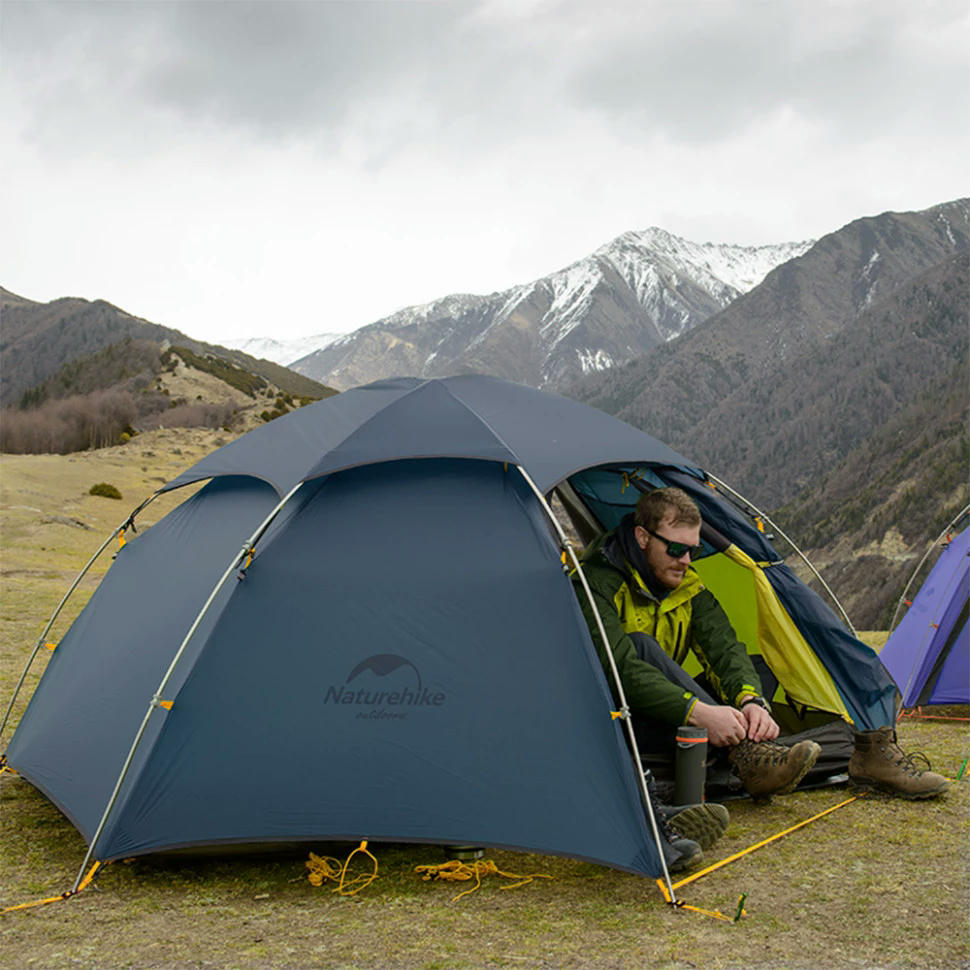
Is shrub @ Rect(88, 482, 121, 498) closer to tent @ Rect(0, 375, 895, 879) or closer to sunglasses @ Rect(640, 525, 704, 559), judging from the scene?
tent @ Rect(0, 375, 895, 879)

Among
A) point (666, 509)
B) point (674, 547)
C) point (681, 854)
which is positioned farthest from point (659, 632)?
point (681, 854)

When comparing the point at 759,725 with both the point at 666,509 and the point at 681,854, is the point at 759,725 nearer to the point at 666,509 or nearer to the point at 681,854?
the point at 681,854

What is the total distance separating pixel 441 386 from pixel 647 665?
2416 mm

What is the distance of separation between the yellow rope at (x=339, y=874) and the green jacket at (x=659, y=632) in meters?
1.79

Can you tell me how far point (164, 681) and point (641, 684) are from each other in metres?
2.80

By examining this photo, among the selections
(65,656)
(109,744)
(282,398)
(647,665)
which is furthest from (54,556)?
(282,398)

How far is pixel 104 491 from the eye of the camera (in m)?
38.4

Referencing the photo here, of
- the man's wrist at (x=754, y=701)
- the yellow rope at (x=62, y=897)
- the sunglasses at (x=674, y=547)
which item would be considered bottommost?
the yellow rope at (x=62, y=897)

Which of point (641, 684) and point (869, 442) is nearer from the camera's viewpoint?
point (641, 684)

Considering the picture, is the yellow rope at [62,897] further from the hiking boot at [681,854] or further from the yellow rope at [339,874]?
the hiking boot at [681,854]

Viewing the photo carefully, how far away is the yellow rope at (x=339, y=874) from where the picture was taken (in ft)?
16.4

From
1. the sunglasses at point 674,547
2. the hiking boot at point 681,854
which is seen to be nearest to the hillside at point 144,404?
the sunglasses at point 674,547

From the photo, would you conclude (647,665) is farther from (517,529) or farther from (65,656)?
(65,656)

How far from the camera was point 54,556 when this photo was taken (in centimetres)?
2522
